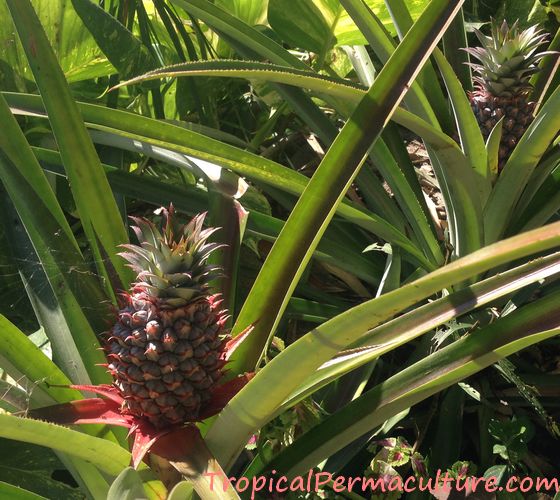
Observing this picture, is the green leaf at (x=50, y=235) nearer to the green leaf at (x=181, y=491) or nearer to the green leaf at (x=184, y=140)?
the green leaf at (x=184, y=140)

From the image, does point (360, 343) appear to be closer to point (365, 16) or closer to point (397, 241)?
point (397, 241)

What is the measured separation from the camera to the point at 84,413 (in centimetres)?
84

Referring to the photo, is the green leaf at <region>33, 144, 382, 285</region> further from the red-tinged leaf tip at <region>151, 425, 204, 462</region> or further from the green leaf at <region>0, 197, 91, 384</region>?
the red-tinged leaf tip at <region>151, 425, 204, 462</region>

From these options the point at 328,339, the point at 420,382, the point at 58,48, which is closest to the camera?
the point at 328,339

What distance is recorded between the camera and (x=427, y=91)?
1.27m

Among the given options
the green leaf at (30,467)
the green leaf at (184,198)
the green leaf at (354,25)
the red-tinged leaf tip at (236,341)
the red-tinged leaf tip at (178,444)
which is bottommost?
the green leaf at (30,467)

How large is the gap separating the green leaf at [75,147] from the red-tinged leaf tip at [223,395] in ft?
0.69

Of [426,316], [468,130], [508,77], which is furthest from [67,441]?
[508,77]

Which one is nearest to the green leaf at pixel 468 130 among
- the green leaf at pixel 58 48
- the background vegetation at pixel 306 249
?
the background vegetation at pixel 306 249

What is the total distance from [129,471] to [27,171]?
431 millimetres

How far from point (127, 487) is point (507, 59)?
0.97 m

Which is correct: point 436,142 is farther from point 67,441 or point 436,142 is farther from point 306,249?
point 67,441

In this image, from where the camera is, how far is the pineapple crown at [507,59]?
4.09ft

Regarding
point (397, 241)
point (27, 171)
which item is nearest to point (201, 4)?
point (27, 171)
